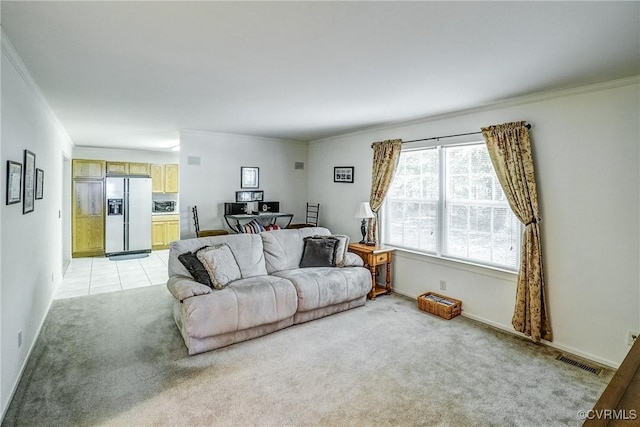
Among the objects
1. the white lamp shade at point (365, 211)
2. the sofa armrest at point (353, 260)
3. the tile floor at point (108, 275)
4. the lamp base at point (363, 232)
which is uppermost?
the white lamp shade at point (365, 211)

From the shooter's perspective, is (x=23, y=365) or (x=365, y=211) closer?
(x=23, y=365)

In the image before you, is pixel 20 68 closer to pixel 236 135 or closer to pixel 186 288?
pixel 186 288

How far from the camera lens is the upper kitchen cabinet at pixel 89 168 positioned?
7094 mm

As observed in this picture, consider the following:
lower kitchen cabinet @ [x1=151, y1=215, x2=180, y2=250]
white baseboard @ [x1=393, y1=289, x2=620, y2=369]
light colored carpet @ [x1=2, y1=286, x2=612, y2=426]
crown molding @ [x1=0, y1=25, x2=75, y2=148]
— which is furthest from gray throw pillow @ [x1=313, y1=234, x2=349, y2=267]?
lower kitchen cabinet @ [x1=151, y1=215, x2=180, y2=250]

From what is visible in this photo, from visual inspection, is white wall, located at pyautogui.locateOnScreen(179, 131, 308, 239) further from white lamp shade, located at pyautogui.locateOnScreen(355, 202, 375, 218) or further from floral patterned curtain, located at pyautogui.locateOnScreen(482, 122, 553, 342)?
floral patterned curtain, located at pyautogui.locateOnScreen(482, 122, 553, 342)

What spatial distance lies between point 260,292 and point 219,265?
515mm

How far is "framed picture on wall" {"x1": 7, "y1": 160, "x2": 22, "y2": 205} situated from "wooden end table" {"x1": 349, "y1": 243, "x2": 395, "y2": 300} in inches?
143

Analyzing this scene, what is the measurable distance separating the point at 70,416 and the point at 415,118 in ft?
14.4

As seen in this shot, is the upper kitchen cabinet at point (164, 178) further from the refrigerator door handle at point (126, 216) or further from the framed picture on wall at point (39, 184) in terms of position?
the framed picture on wall at point (39, 184)

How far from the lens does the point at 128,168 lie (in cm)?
769

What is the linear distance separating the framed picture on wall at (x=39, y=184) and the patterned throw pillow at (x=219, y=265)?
1623 millimetres

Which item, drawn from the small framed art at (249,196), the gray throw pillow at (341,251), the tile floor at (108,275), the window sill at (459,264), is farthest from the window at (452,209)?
the tile floor at (108,275)

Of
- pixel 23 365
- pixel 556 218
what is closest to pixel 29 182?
pixel 23 365

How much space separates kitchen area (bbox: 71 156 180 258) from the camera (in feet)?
23.5
